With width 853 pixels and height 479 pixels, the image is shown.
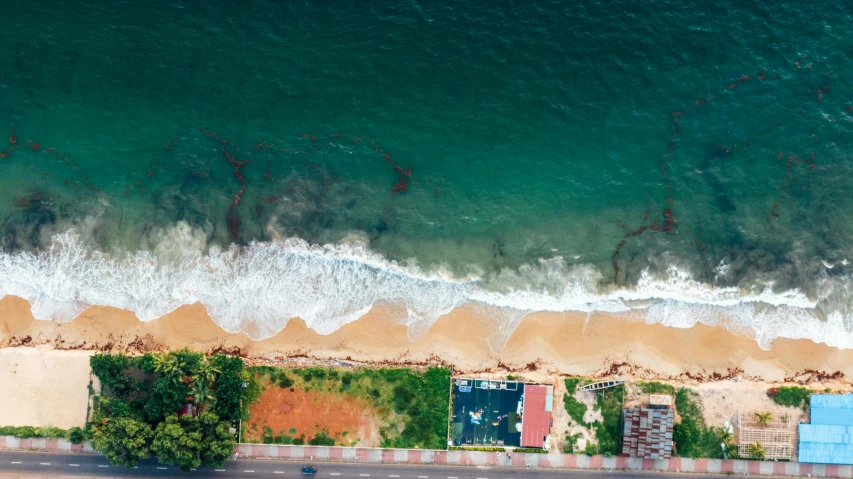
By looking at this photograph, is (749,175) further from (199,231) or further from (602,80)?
(199,231)

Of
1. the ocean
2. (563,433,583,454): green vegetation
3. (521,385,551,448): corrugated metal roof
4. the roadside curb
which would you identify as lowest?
the roadside curb

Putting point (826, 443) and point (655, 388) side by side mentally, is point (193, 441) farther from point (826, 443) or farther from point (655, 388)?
point (826, 443)

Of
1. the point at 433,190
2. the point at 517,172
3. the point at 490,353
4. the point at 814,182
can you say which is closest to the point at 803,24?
the point at 814,182

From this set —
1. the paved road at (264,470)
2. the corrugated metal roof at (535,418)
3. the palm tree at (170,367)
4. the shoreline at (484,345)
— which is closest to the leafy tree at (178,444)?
the paved road at (264,470)

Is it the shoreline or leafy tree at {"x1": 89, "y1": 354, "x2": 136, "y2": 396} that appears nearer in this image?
leafy tree at {"x1": 89, "y1": 354, "x2": 136, "y2": 396}

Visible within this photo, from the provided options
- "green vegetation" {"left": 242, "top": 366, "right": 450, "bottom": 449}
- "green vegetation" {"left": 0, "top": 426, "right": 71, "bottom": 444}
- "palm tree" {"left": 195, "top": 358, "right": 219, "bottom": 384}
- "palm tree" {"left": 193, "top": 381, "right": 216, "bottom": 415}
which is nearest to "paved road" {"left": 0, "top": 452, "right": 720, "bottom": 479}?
"green vegetation" {"left": 0, "top": 426, "right": 71, "bottom": 444}

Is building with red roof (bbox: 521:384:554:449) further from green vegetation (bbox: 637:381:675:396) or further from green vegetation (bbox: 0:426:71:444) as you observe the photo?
green vegetation (bbox: 0:426:71:444)
